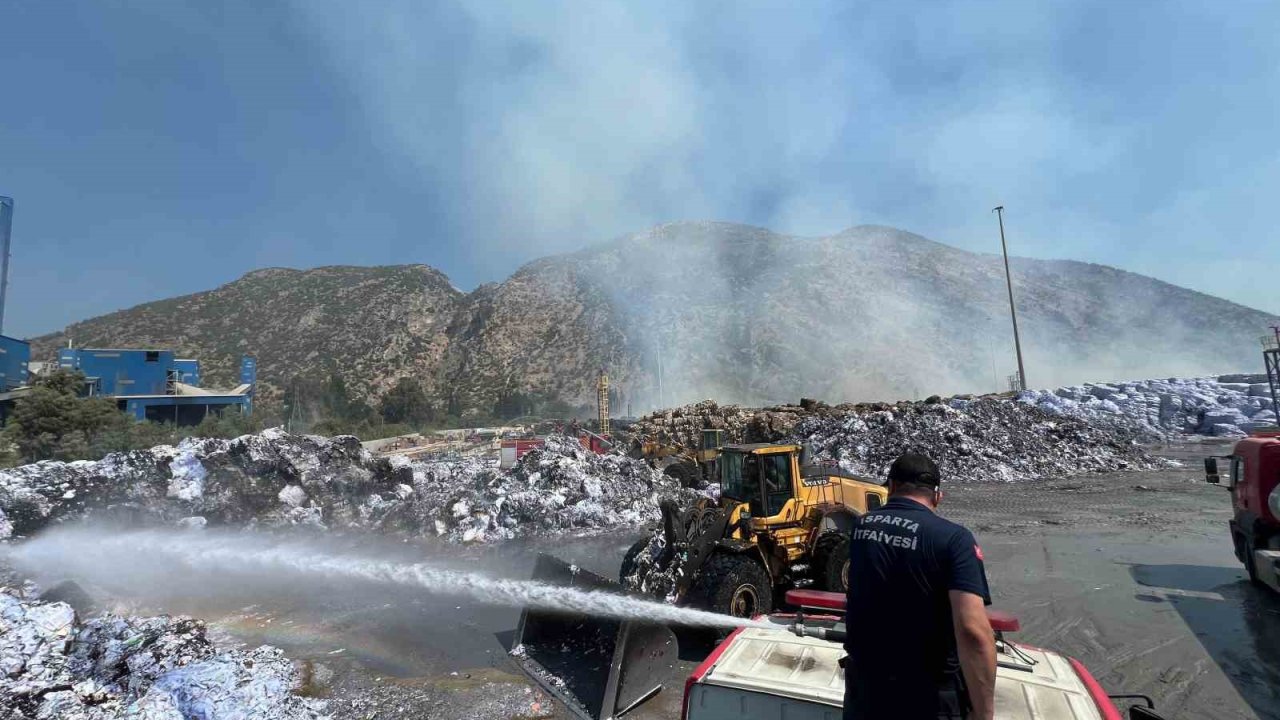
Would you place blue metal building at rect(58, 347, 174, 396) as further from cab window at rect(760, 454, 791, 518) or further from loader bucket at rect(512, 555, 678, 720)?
cab window at rect(760, 454, 791, 518)

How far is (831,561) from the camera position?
22.4 feet

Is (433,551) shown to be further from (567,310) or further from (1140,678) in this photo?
(567,310)

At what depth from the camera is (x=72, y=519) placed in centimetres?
1213

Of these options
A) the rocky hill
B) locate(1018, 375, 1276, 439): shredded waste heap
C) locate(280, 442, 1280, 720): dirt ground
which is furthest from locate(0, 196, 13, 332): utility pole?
locate(1018, 375, 1276, 439): shredded waste heap

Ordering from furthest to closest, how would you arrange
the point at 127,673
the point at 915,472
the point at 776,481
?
the point at 776,481 → the point at 127,673 → the point at 915,472

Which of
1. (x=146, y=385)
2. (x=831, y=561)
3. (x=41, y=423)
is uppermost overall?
(x=146, y=385)

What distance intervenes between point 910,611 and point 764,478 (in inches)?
199

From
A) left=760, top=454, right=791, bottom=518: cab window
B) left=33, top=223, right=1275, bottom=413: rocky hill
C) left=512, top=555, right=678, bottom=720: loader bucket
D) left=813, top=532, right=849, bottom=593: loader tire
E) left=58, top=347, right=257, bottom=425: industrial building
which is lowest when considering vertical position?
left=512, top=555, right=678, bottom=720: loader bucket

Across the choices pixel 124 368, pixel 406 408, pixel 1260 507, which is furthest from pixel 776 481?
pixel 406 408

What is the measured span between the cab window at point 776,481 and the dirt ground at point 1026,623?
185cm

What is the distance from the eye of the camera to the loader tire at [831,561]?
22.0ft

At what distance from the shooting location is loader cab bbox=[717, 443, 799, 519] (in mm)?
6812

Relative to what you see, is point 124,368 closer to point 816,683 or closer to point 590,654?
point 590,654

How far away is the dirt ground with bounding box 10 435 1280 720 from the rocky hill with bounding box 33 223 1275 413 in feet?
133
